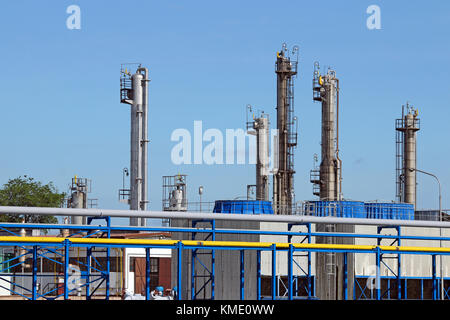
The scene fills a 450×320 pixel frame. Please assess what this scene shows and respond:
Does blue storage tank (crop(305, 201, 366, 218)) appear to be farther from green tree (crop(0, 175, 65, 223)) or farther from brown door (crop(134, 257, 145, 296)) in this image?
green tree (crop(0, 175, 65, 223))

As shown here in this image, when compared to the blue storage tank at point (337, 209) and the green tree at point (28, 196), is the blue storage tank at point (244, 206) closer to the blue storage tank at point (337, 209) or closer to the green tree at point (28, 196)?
the blue storage tank at point (337, 209)

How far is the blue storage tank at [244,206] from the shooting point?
42.0m

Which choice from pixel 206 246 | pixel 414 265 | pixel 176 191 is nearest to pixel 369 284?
pixel 414 265

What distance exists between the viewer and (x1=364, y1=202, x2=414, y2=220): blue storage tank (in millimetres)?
46125

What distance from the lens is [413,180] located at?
205ft

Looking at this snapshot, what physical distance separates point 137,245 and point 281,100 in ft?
118

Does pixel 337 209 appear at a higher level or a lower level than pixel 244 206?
lower

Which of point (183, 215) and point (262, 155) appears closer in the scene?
point (183, 215)

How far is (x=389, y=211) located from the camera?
4634 centimetres

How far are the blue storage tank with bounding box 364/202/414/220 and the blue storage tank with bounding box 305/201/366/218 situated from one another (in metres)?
3.15

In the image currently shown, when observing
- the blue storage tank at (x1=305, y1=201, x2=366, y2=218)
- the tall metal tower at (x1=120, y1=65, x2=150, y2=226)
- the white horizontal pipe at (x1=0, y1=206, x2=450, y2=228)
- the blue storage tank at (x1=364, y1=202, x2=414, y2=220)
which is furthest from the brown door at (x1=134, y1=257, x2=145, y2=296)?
the white horizontal pipe at (x1=0, y1=206, x2=450, y2=228)

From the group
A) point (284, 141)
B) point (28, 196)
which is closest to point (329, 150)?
point (284, 141)

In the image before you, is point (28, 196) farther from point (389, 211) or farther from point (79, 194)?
point (389, 211)

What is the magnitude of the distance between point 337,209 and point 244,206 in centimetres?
578
